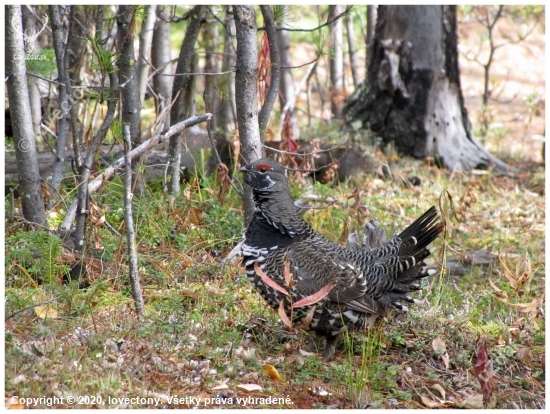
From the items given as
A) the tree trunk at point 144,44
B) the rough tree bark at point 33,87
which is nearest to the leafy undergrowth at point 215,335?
the rough tree bark at point 33,87

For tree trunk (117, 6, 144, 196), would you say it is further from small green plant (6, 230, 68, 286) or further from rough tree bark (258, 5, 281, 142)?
rough tree bark (258, 5, 281, 142)

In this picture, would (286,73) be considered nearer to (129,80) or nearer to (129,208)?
(129,80)

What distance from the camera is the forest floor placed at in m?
4.02

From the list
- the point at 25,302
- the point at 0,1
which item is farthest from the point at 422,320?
the point at 0,1

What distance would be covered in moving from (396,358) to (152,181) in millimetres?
3723

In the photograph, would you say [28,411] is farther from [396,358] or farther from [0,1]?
[0,1]

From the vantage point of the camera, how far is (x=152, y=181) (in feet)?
24.5

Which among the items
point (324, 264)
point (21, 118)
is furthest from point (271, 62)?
point (21, 118)

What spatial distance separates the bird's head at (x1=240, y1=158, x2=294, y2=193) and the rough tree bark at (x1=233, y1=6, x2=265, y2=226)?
689mm

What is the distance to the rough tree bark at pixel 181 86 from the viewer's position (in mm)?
6539

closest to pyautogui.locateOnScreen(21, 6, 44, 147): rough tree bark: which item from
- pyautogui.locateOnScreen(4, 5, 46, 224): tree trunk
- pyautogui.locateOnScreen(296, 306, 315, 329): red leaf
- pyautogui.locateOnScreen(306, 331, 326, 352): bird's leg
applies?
pyautogui.locateOnScreen(4, 5, 46, 224): tree trunk

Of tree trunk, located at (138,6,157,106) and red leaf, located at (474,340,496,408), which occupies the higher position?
tree trunk, located at (138,6,157,106)

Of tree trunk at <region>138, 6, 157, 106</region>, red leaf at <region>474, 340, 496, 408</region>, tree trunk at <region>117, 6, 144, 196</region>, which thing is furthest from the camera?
tree trunk at <region>138, 6, 157, 106</region>

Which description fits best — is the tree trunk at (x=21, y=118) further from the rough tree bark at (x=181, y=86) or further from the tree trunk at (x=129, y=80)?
the rough tree bark at (x=181, y=86)
